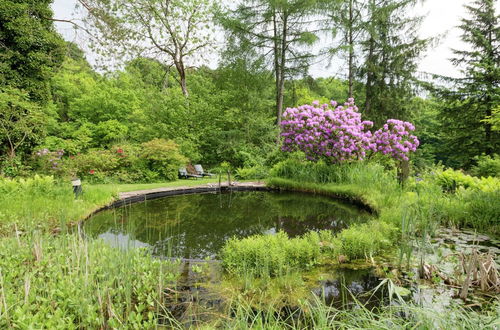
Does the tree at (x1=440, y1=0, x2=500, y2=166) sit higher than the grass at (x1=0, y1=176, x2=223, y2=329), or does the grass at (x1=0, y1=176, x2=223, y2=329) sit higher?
the tree at (x1=440, y1=0, x2=500, y2=166)

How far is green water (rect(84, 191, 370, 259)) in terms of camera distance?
3.73m

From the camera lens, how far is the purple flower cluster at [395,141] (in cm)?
695

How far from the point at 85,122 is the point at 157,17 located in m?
6.25

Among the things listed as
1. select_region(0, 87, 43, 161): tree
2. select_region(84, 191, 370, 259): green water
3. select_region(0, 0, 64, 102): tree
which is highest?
select_region(0, 0, 64, 102): tree

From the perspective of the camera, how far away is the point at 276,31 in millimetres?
11398

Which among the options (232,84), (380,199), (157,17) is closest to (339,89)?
(232,84)

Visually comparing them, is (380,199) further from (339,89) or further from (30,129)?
(339,89)

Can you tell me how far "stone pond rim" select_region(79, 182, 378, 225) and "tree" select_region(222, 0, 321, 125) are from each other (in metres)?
4.36

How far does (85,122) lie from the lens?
1428cm

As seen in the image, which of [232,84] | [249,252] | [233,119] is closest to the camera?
[249,252]

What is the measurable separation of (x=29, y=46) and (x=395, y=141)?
1010 cm

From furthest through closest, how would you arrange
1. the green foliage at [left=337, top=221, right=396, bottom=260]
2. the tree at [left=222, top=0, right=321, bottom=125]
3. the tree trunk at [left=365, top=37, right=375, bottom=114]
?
the tree trunk at [left=365, top=37, right=375, bottom=114] → the tree at [left=222, top=0, right=321, bottom=125] → the green foliage at [left=337, top=221, right=396, bottom=260]

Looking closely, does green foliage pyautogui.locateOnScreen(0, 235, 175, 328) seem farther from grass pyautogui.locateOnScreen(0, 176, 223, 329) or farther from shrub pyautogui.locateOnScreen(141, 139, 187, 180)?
shrub pyautogui.locateOnScreen(141, 139, 187, 180)

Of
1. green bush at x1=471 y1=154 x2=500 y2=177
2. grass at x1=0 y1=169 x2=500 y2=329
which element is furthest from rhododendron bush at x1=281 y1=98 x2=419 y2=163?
green bush at x1=471 y1=154 x2=500 y2=177
